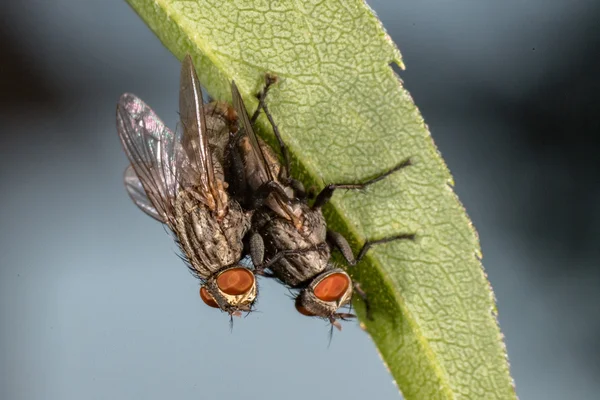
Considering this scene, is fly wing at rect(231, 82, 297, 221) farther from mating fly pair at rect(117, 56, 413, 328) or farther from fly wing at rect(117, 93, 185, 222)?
fly wing at rect(117, 93, 185, 222)

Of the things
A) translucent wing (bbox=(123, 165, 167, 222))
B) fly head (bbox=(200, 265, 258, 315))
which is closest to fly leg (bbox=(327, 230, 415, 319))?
fly head (bbox=(200, 265, 258, 315))

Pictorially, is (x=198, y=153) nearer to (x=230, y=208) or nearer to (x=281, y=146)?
(x=230, y=208)

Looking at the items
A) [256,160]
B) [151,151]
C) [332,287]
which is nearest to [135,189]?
[151,151]

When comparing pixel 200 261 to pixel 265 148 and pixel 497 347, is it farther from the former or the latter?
pixel 497 347

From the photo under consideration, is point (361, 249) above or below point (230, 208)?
below

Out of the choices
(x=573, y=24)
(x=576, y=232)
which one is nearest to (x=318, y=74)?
(x=573, y=24)

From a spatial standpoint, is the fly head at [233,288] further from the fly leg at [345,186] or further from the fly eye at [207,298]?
the fly leg at [345,186]

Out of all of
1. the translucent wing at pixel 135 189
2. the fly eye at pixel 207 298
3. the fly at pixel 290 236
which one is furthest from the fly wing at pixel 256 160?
the translucent wing at pixel 135 189
